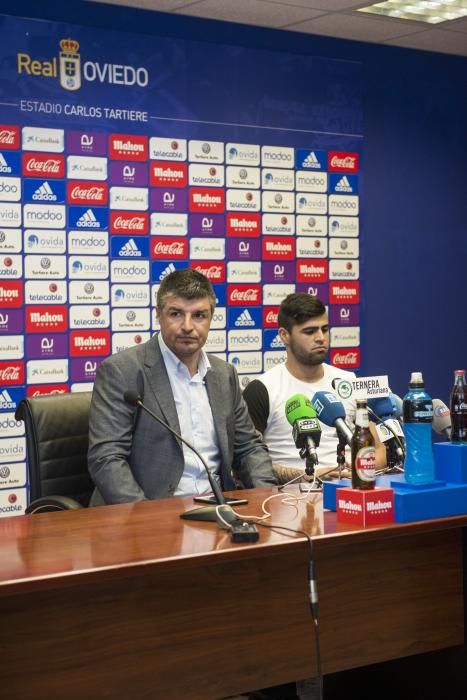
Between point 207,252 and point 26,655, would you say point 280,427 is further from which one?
point 26,655

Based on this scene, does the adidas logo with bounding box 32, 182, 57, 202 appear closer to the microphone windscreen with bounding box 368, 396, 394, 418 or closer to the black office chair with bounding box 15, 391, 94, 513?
the black office chair with bounding box 15, 391, 94, 513

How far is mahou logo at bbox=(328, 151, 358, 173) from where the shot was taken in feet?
18.4

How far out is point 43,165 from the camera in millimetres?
4691

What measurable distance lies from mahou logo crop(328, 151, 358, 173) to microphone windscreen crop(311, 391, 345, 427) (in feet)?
9.56

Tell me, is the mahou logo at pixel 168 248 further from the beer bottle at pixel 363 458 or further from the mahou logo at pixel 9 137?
the beer bottle at pixel 363 458

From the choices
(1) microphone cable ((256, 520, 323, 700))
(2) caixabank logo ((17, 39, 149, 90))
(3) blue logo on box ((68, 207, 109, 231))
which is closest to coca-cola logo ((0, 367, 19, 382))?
(3) blue logo on box ((68, 207, 109, 231))

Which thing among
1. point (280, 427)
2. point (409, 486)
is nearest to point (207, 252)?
point (280, 427)

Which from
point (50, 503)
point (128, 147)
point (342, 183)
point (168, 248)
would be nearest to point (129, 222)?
point (168, 248)

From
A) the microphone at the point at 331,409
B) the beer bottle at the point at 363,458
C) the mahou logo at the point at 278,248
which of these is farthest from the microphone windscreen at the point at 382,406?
the mahou logo at the point at 278,248

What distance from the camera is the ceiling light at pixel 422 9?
5.04 meters

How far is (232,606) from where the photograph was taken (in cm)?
240

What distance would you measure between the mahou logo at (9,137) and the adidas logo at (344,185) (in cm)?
184

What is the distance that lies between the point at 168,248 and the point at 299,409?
2.32 meters

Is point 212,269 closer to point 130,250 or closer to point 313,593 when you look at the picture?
point 130,250
